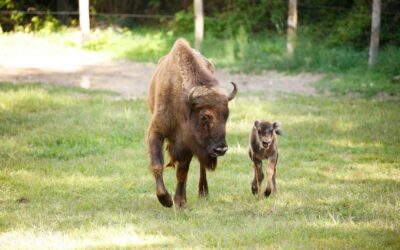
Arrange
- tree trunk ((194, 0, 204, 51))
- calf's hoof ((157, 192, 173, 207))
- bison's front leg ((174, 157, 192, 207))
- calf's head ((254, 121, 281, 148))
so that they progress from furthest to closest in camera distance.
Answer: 1. tree trunk ((194, 0, 204, 51))
2. calf's head ((254, 121, 281, 148))
3. bison's front leg ((174, 157, 192, 207))
4. calf's hoof ((157, 192, 173, 207))

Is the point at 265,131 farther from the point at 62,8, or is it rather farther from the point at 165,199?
the point at 62,8

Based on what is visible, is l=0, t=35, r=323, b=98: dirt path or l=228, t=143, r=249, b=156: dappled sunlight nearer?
l=228, t=143, r=249, b=156: dappled sunlight

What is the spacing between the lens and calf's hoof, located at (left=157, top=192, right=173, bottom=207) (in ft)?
28.5

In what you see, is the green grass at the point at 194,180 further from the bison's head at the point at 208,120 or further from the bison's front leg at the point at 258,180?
the bison's head at the point at 208,120

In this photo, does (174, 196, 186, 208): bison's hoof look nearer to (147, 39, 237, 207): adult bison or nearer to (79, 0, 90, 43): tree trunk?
(147, 39, 237, 207): adult bison

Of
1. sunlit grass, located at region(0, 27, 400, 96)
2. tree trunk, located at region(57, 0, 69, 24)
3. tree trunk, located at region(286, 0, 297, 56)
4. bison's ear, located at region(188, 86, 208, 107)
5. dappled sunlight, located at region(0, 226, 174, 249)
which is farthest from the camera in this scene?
tree trunk, located at region(57, 0, 69, 24)

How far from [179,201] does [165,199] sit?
38cm

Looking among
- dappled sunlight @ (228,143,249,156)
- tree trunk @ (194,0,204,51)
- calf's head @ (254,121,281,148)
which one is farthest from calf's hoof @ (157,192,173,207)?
tree trunk @ (194,0,204,51)

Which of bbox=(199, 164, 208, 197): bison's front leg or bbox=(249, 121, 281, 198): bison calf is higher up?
bbox=(249, 121, 281, 198): bison calf

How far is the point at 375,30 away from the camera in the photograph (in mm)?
20594

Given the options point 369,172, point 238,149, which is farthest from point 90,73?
point 369,172

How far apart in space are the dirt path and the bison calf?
8522 millimetres

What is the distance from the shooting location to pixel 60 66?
21.8 meters

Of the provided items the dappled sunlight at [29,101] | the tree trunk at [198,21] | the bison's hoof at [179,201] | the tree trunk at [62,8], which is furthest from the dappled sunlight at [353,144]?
the tree trunk at [62,8]
